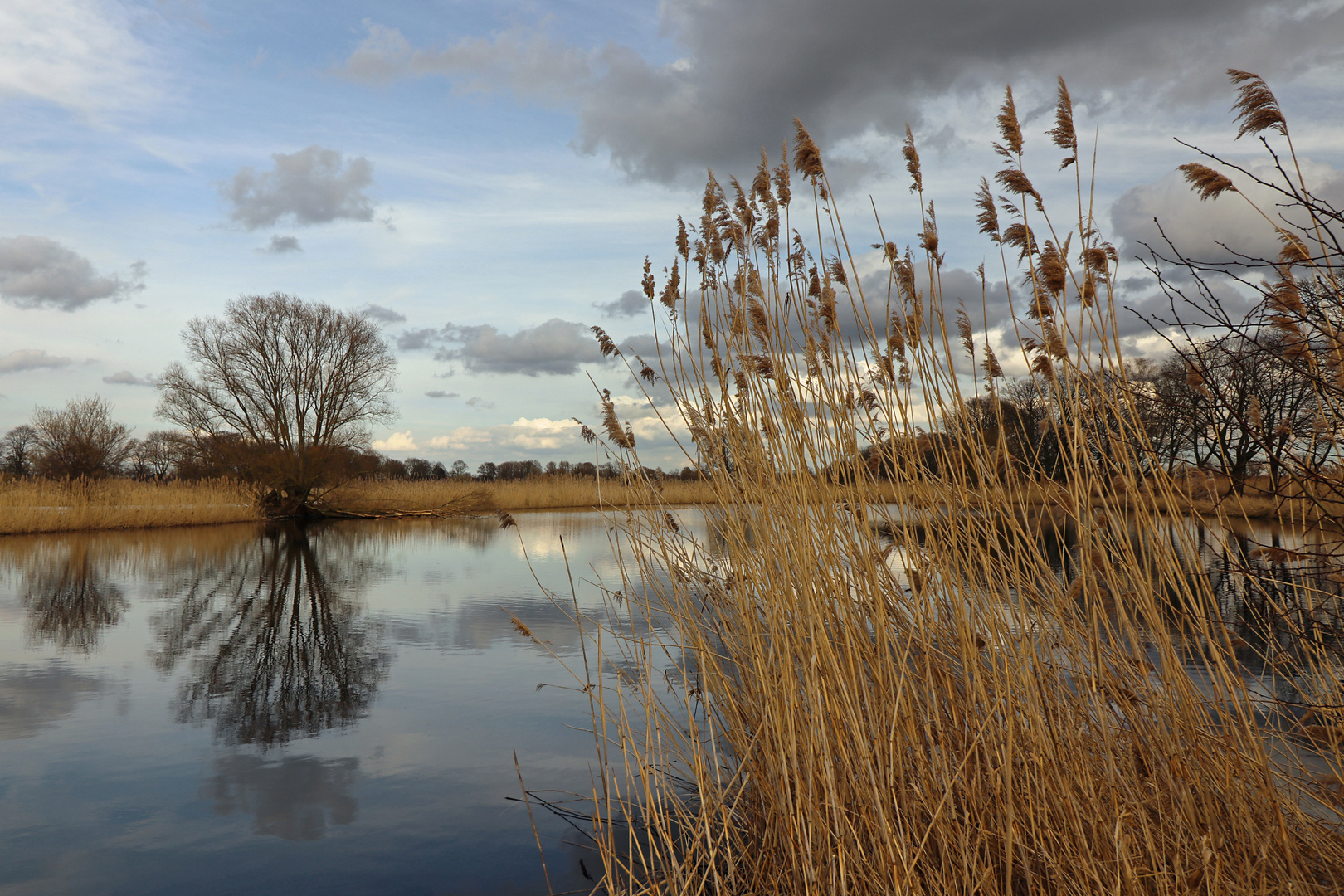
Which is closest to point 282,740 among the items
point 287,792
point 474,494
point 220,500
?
point 287,792

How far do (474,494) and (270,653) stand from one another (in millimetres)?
15617

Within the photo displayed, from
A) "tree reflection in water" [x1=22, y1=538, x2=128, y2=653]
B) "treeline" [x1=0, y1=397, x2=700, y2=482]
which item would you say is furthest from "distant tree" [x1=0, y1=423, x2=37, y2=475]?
"tree reflection in water" [x1=22, y1=538, x2=128, y2=653]

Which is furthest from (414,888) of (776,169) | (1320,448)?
(1320,448)

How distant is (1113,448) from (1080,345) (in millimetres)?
262

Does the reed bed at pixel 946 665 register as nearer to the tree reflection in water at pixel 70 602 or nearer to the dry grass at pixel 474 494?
the tree reflection in water at pixel 70 602

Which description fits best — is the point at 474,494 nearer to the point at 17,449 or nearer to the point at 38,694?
the point at 38,694

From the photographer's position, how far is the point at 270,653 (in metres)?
4.78

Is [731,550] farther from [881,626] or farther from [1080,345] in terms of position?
[1080,345]

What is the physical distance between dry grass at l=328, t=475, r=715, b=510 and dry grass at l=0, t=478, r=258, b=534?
2.64 m

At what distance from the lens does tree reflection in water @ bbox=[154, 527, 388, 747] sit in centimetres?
359

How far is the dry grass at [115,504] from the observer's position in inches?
509

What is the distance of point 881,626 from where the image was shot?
5.31ft

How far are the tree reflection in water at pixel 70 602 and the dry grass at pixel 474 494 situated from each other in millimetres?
10080

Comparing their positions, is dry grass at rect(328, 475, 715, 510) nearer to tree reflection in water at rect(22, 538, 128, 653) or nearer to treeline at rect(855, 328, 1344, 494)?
tree reflection in water at rect(22, 538, 128, 653)
